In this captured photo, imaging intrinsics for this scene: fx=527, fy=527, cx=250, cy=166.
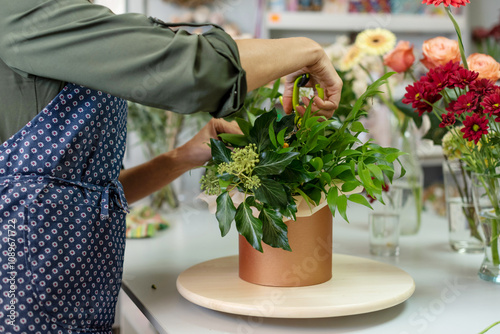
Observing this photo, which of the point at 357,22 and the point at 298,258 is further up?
the point at 357,22

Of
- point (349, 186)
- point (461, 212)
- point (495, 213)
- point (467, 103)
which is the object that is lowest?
point (461, 212)

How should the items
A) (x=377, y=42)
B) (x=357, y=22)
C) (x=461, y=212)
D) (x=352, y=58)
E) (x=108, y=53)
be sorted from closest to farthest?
1. (x=108, y=53)
2. (x=461, y=212)
3. (x=377, y=42)
4. (x=352, y=58)
5. (x=357, y=22)

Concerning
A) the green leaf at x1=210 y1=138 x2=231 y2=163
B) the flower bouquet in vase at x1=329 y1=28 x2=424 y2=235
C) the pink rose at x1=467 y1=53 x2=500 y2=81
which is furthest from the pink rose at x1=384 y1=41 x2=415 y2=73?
the green leaf at x1=210 y1=138 x2=231 y2=163

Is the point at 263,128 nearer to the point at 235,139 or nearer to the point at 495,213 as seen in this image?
the point at 235,139

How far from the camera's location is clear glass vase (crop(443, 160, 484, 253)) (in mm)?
1185

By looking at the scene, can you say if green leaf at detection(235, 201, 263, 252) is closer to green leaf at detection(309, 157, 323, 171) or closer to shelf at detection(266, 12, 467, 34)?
green leaf at detection(309, 157, 323, 171)

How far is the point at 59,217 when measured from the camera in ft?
2.30

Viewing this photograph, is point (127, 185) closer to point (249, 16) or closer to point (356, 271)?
point (356, 271)

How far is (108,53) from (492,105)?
59 cm

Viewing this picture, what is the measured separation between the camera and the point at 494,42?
10.6ft

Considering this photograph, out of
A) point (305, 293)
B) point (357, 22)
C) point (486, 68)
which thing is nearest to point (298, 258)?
point (305, 293)

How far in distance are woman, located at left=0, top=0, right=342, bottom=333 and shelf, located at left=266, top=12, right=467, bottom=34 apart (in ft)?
6.29

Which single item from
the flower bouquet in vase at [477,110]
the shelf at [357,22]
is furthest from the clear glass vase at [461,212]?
the shelf at [357,22]

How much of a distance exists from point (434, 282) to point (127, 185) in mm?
621
